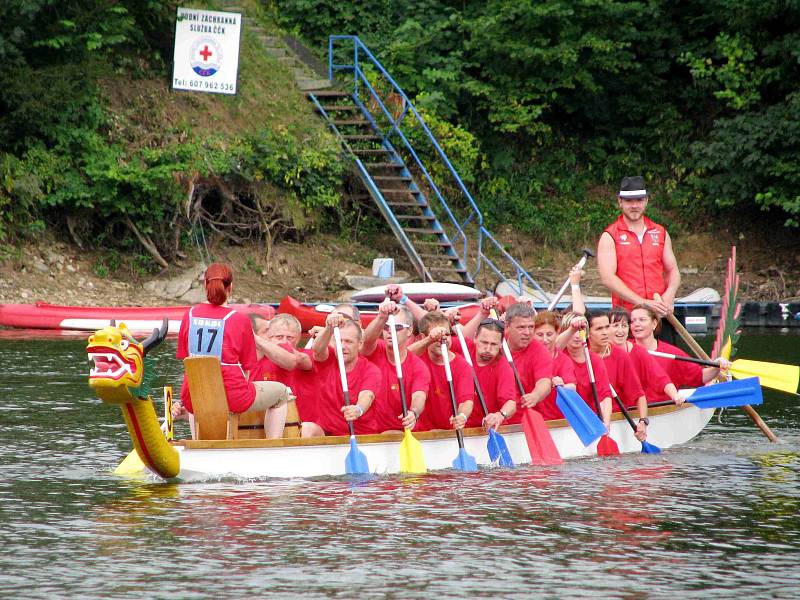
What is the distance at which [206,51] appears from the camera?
23.9 meters

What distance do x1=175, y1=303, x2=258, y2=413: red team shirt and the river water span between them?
0.57 metres

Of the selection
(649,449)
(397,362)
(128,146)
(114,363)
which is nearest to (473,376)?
(397,362)

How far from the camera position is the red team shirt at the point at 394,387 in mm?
9727

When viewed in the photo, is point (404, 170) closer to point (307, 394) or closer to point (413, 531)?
point (307, 394)

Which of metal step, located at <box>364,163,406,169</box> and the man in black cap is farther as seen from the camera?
metal step, located at <box>364,163,406,169</box>

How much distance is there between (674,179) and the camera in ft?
92.9

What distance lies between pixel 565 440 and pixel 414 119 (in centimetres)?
1616

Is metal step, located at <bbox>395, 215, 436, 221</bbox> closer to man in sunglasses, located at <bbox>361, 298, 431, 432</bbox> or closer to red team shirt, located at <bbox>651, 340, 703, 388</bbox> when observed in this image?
red team shirt, located at <bbox>651, 340, 703, 388</bbox>

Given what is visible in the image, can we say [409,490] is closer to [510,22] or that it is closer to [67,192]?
[67,192]

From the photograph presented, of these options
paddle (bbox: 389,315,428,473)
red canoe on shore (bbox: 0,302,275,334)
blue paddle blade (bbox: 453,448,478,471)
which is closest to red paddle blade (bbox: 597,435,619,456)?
blue paddle blade (bbox: 453,448,478,471)

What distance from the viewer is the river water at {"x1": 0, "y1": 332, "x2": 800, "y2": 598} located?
6.48 metres

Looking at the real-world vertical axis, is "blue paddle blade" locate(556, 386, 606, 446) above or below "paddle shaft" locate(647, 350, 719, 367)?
below

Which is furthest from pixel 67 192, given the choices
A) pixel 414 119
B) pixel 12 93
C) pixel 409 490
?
pixel 409 490

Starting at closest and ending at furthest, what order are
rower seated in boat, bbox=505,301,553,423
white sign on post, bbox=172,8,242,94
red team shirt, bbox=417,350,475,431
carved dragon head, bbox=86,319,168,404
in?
carved dragon head, bbox=86,319,168,404 → red team shirt, bbox=417,350,475,431 → rower seated in boat, bbox=505,301,553,423 → white sign on post, bbox=172,8,242,94
